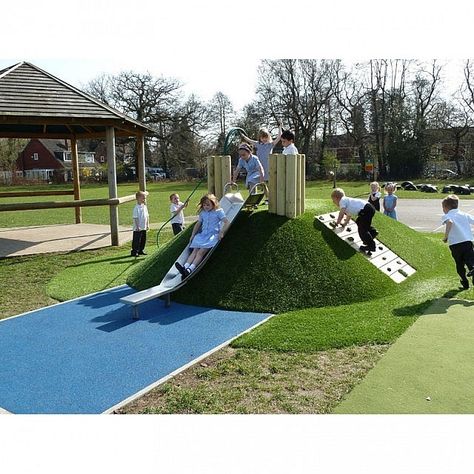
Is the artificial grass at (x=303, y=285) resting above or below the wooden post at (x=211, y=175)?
below

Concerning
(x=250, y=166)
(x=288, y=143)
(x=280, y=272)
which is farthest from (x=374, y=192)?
(x=280, y=272)

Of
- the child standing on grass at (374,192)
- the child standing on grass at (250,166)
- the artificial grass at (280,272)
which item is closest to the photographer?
the artificial grass at (280,272)

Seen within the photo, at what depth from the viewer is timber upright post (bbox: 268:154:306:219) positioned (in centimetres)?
847

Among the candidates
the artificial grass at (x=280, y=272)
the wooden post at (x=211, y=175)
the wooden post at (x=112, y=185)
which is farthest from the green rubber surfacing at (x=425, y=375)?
the wooden post at (x=112, y=185)

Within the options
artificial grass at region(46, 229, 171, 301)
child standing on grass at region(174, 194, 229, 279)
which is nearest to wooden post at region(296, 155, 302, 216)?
child standing on grass at region(174, 194, 229, 279)

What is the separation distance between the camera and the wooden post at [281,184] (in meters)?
8.48

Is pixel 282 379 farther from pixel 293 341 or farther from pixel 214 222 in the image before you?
pixel 214 222

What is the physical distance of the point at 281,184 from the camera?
854 centimetres

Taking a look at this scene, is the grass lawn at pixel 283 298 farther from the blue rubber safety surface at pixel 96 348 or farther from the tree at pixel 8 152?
the tree at pixel 8 152

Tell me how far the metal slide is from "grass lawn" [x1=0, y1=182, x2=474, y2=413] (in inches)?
10.6

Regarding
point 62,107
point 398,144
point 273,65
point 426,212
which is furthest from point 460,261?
point 273,65

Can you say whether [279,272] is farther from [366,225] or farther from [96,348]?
[96,348]

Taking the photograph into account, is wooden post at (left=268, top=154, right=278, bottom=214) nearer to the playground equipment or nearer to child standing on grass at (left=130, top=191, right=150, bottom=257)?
the playground equipment

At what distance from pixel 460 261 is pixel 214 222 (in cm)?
416
